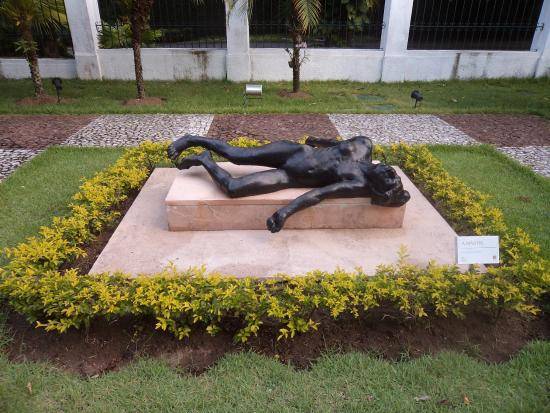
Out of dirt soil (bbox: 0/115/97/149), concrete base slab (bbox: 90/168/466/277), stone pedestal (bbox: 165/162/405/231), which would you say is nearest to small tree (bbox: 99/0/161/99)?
dirt soil (bbox: 0/115/97/149)

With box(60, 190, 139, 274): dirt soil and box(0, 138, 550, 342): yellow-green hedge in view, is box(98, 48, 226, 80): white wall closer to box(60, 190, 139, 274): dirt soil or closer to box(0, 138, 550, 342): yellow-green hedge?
box(60, 190, 139, 274): dirt soil

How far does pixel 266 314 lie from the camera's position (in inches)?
134

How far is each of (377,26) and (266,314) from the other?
37.3 ft

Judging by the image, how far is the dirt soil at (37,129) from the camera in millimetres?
7695

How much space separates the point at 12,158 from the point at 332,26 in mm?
9691

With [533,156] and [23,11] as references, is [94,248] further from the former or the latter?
[23,11]

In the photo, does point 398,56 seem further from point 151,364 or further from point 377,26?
point 151,364

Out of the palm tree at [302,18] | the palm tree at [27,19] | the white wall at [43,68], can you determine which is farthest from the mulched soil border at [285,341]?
the white wall at [43,68]

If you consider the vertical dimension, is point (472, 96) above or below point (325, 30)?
below

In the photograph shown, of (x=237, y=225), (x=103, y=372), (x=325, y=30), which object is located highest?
(x=325, y=30)

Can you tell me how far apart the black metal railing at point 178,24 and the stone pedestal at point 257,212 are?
9819 mm

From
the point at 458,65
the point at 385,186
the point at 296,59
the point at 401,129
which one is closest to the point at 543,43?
the point at 458,65

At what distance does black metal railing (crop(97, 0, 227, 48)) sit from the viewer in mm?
12711

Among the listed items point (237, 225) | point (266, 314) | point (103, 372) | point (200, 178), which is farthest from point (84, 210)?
point (266, 314)
